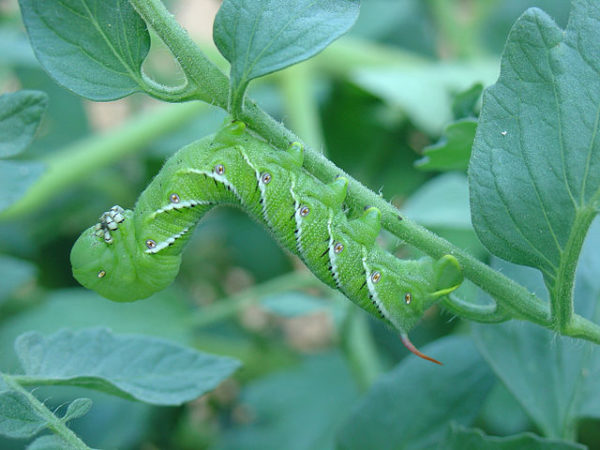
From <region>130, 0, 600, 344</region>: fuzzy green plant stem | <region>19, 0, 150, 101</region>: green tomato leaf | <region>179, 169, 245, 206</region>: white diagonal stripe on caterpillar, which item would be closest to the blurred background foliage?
<region>179, 169, 245, 206</region>: white diagonal stripe on caterpillar

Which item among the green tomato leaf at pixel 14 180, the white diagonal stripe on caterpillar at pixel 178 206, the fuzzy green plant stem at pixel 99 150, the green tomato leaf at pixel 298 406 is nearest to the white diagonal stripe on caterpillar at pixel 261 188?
the white diagonal stripe on caterpillar at pixel 178 206

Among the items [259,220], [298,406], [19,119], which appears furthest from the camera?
[298,406]

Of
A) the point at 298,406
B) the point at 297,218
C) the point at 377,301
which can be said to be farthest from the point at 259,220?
the point at 298,406

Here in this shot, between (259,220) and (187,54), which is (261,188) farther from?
(187,54)

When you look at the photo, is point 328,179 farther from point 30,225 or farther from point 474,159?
point 30,225

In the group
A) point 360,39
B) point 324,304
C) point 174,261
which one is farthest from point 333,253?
point 360,39

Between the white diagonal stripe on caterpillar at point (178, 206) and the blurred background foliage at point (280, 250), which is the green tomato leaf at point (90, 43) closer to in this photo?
the white diagonal stripe on caterpillar at point (178, 206)

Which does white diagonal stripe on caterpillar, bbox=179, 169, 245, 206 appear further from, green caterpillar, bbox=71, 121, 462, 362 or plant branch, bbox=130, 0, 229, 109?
plant branch, bbox=130, 0, 229, 109
